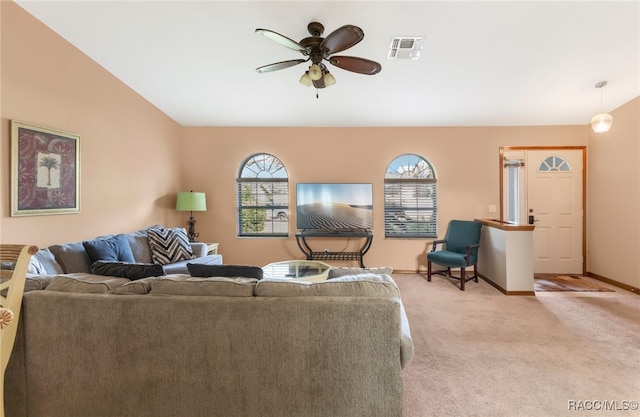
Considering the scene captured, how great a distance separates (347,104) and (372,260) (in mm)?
2589

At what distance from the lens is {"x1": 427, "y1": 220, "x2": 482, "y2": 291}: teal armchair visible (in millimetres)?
3975

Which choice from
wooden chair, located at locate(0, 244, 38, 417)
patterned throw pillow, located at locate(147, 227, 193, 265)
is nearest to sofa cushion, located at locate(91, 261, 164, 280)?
wooden chair, located at locate(0, 244, 38, 417)

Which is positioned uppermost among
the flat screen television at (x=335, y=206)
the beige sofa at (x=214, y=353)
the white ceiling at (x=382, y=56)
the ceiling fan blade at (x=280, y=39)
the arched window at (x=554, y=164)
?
the white ceiling at (x=382, y=56)

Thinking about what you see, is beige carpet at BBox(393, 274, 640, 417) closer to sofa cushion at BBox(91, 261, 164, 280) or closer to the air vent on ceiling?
sofa cushion at BBox(91, 261, 164, 280)

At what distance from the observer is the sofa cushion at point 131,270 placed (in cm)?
181

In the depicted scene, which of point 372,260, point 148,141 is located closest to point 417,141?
point 372,260

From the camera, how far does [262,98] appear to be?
4.02 metres

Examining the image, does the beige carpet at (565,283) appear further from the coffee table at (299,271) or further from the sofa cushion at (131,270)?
the sofa cushion at (131,270)

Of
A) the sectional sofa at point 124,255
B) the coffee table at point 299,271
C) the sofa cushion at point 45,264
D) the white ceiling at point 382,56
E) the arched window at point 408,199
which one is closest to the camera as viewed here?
the sectional sofa at point 124,255

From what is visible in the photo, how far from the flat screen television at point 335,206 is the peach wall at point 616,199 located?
3536 millimetres

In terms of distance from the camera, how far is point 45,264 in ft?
7.82

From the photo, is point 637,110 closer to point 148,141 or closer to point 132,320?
point 132,320

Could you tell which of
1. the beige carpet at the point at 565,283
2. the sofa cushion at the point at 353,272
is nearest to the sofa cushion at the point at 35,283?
the sofa cushion at the point at 353,272

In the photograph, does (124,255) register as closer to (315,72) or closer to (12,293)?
(12,293)
